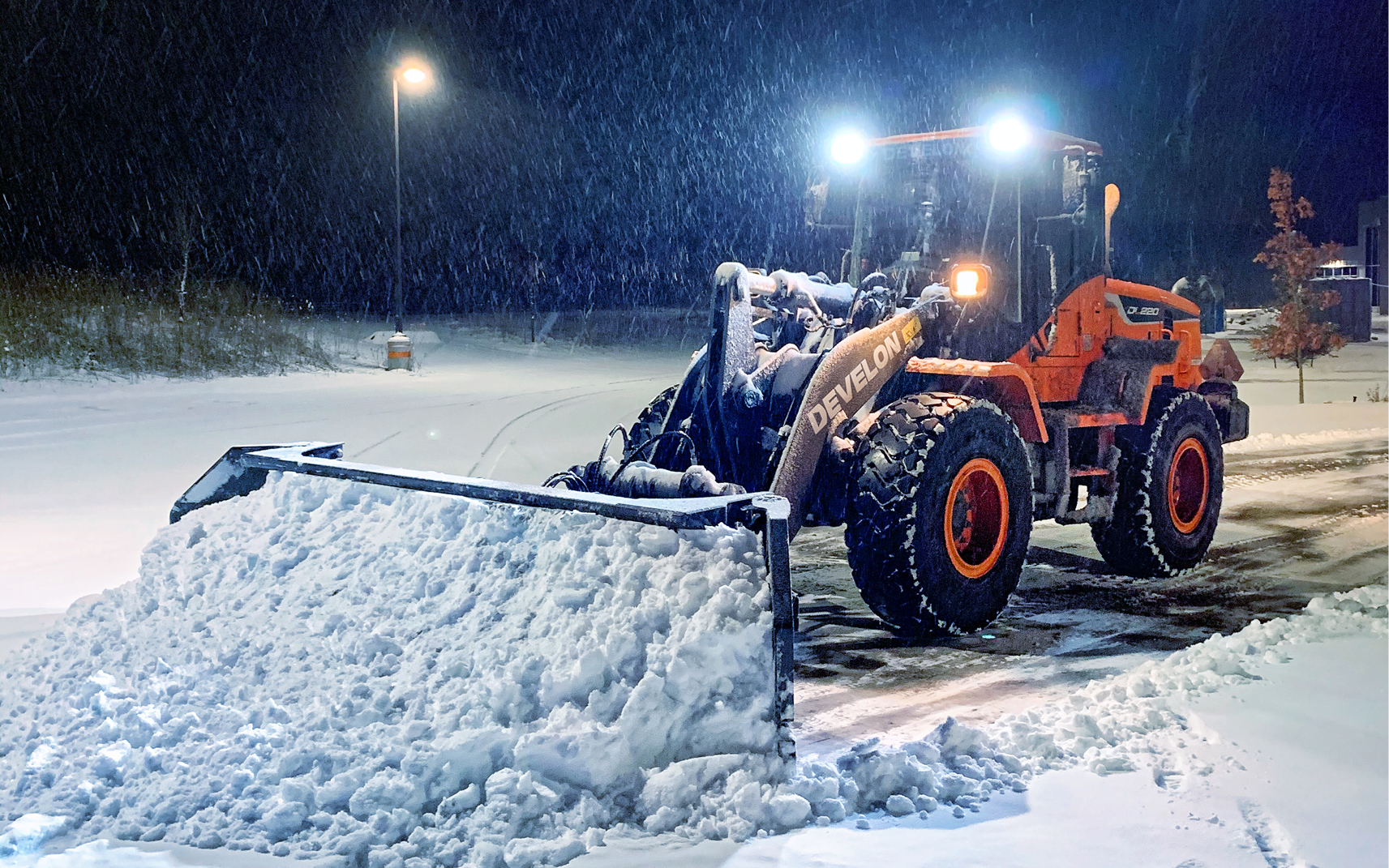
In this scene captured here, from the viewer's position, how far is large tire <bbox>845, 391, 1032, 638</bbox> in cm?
559

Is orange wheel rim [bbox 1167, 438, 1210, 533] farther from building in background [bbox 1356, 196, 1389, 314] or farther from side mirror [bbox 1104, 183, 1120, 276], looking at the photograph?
building in background [bbox 1356, 196, 1389, 314]

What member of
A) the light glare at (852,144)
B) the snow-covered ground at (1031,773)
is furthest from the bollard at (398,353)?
the light glare at (852,144)

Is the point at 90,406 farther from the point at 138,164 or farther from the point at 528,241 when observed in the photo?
the point at 528,241

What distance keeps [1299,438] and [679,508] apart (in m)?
13.3

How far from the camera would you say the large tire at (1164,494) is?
24.7 ft

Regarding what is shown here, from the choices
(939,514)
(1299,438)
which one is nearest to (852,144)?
(939,514)

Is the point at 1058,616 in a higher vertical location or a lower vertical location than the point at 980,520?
lower

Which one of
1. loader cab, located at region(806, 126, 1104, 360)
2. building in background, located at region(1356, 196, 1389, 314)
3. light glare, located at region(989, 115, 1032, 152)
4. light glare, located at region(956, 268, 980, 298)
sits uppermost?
building in background, located at region(1356, 196, 1389, 314)

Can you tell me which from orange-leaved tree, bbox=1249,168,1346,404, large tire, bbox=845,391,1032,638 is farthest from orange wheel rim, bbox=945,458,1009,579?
orange-leaved tree, bbox=1249,168,1346,404

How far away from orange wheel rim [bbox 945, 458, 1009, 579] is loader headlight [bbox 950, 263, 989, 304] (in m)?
0.88

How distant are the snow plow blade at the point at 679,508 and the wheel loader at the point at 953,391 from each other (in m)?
0.79

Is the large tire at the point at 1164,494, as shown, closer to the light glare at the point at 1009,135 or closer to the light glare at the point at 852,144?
the light glare at the point at 1009,135

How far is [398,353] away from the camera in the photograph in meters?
25.5

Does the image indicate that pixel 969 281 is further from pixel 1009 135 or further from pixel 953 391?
pixel 1009 135
